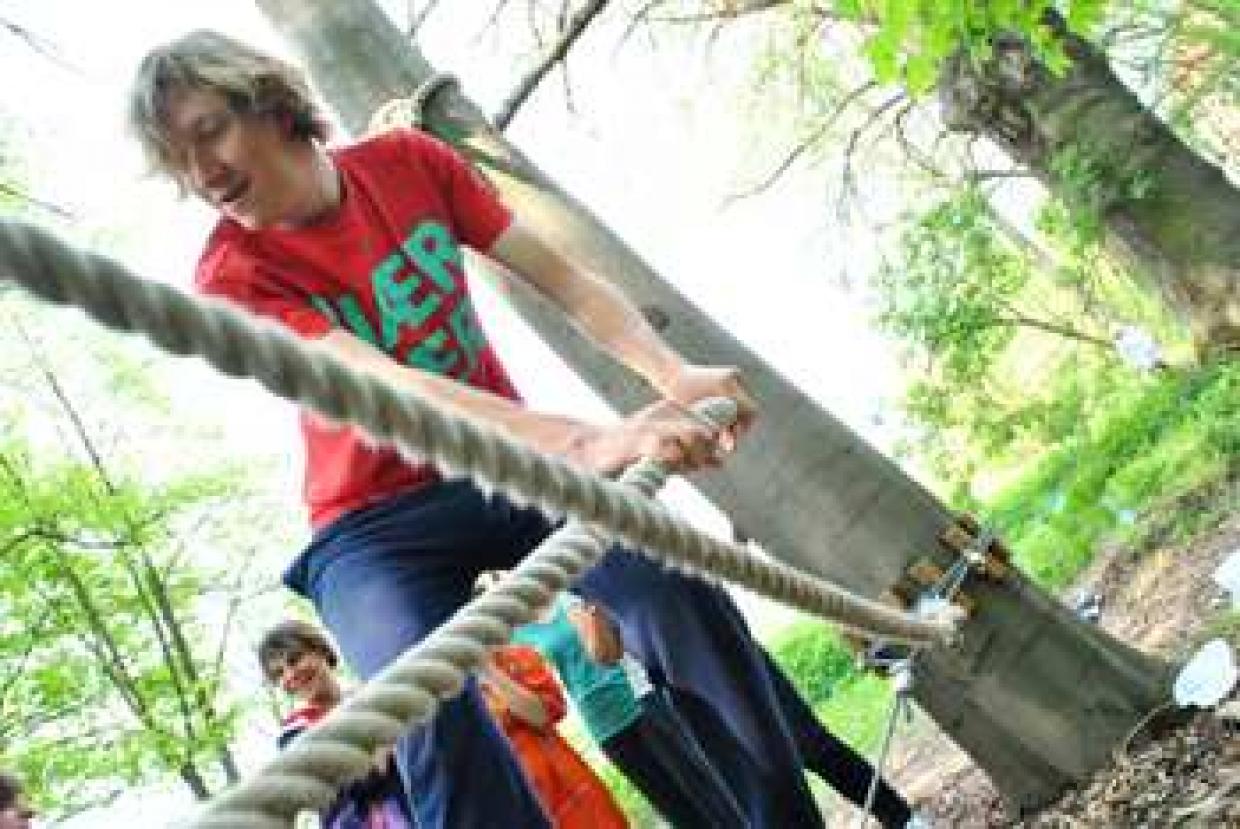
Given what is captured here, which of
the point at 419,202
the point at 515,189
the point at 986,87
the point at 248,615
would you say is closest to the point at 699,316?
the point at 515,189

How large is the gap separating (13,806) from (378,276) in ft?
5.72

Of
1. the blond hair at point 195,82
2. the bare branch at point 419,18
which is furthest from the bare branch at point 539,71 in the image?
the blond hair at point 195,82

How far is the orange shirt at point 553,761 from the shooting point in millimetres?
3295

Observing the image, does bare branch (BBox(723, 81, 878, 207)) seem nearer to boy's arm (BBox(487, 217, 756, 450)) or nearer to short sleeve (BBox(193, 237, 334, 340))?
boy's arm (BBox(487, 217, 756, 450))

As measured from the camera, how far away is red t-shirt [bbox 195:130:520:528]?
201 centimetres

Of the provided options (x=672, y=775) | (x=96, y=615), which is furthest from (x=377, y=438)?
(x=96, y=615)

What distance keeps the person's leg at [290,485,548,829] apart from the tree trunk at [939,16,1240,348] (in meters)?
3.10

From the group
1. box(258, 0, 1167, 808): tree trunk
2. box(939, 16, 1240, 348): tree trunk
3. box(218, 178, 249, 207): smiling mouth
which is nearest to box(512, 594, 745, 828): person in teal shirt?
box(258, 0, 1167, 808): tree trunk

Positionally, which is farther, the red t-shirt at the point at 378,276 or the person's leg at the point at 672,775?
the person's leg at the point at 672,775

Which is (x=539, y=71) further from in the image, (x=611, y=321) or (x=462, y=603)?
(x=462, y=603)

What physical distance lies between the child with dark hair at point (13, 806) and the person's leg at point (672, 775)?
1.25m

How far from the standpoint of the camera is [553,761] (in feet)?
11.0

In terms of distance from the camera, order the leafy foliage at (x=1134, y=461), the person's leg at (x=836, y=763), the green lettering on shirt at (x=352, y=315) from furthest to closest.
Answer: the leafy foliage at (x=1134, y=461)
the person's leg at (x=836, y=763)
the green lettering on shirt at (x=352, y=315)

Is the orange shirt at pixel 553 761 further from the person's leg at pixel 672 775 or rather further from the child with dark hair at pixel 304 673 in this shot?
the child with dark hair at pixel 304 673
